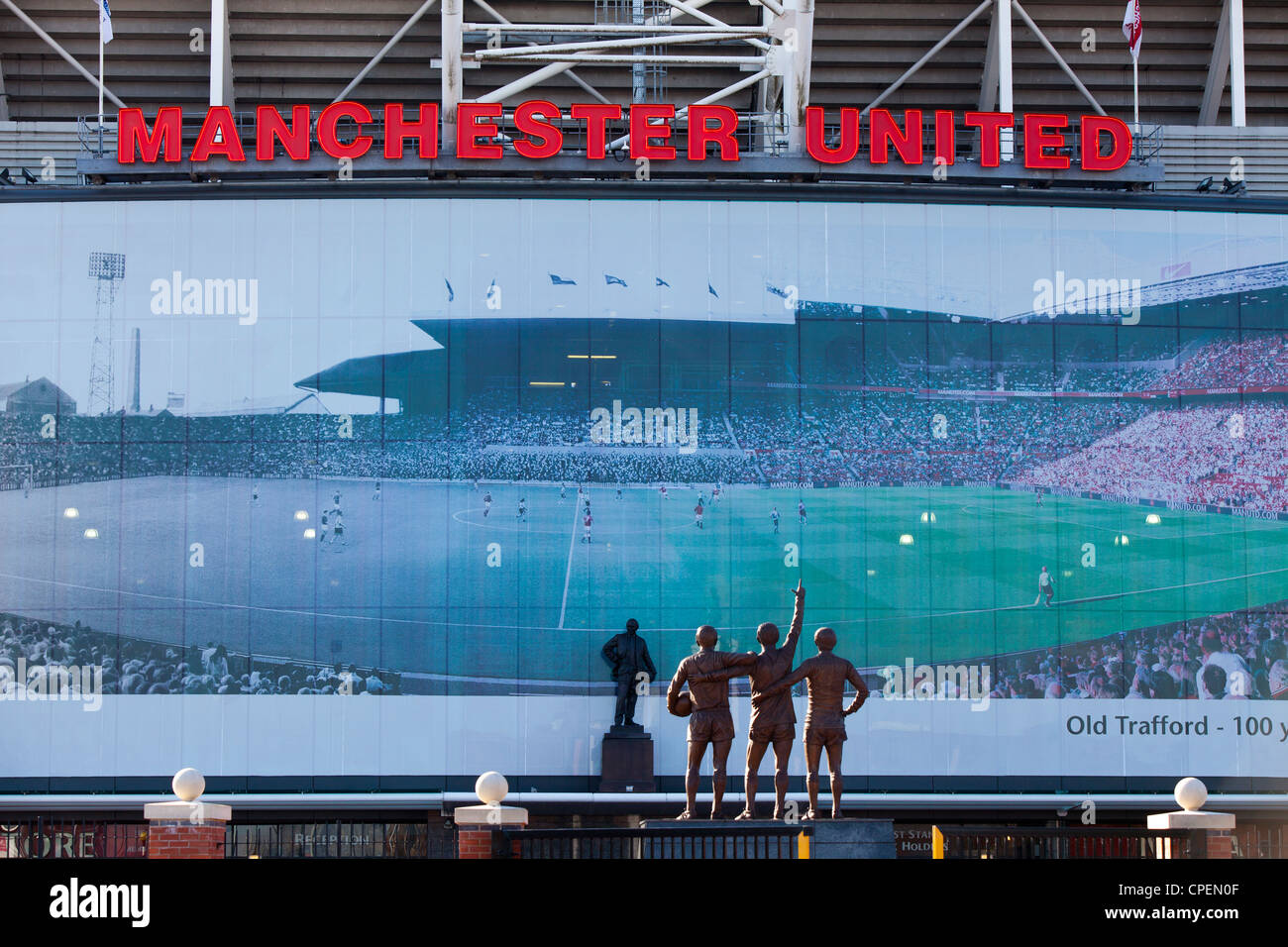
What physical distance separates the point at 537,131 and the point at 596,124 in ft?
3.87

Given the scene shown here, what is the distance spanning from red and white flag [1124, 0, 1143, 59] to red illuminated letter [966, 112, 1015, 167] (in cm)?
379

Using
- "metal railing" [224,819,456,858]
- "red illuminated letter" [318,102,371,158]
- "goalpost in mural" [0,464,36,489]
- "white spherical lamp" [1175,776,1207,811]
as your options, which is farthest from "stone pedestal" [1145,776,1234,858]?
"goalpost in mural" [0,464,36,489]

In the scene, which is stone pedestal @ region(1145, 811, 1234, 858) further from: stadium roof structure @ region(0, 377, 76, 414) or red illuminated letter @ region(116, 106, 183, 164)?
red illuminated letter @ region(116, 106, 183, 164)

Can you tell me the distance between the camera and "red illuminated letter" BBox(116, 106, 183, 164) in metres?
32.3

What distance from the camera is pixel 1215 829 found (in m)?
22.1

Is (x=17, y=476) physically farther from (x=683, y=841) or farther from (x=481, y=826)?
(x=683, y=841)

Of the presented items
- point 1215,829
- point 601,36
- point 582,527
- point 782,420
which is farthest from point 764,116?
point 1215,829

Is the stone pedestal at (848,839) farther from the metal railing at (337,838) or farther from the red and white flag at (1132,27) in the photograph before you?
the red and white flag at (1132,27)

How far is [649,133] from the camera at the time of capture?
3250cm

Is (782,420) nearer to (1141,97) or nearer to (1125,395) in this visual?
(1125,395)

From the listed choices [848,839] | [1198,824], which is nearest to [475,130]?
[848,839]

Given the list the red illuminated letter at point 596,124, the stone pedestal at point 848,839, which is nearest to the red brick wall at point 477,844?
the stone pedestal at point 848,839

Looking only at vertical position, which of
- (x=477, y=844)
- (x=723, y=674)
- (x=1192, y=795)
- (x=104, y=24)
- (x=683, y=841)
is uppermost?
(x=104, y=24)

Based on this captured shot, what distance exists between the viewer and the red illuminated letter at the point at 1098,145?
33125 millimetres
